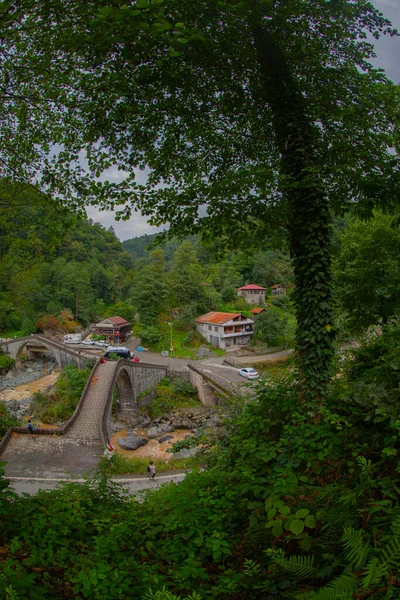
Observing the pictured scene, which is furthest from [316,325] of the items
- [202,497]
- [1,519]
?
[1,519]

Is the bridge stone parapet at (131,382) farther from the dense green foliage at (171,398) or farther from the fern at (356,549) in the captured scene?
the fern at (356,549)

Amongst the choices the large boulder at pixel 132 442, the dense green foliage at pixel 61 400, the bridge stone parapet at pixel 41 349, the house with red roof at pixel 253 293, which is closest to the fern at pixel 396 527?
the large boulder at pixel 132 442

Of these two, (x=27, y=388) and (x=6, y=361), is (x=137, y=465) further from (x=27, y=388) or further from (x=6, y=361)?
(x=6, y=361)

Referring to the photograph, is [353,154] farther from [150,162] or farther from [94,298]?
[94,298]

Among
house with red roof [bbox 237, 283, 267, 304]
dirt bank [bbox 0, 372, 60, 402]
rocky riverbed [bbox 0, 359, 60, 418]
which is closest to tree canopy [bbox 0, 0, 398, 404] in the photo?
rocky riverbed [bbox 0, 359, 60, 418]

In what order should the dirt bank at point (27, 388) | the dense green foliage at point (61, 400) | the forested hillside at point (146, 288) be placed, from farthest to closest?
the forested hillside at point (146, 288) < the dirt bank at point (27, 388) < the dense green foliage at point (61, 400)

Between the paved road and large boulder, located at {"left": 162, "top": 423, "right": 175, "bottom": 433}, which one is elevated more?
the paved road

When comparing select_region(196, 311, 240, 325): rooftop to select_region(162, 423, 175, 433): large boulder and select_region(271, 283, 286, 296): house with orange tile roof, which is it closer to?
select_region(162, 423, 175, 433): large boulder
